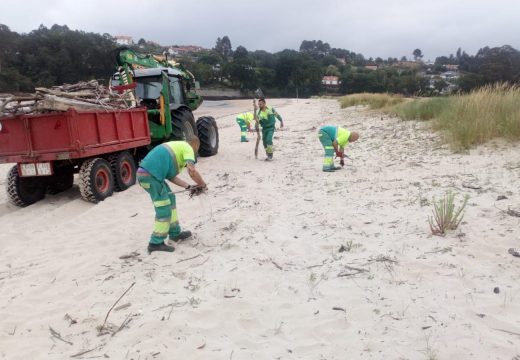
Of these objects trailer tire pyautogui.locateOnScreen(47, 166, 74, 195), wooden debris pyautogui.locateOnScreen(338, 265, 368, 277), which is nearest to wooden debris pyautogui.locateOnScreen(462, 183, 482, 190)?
wooden debris pyautogui.locateOnScreen(338, 265, 368, 277)

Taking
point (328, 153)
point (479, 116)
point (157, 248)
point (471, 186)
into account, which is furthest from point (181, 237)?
point (479, 116)

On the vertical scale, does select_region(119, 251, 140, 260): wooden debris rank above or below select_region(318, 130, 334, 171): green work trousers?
below

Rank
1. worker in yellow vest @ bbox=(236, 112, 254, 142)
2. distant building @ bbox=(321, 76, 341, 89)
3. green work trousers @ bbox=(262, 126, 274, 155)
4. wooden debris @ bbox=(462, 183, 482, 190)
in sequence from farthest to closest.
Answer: distant building @ bbox=(321, 76, 341, 89) < worker in yellow vest @ bbox=(236, 112, 254, 142) < green work trousers @ bbox=(262, 126, 274, 155) < wooden debris @ bbox=(462, 183, 482, 190)

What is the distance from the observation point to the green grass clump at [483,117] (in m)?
7.84

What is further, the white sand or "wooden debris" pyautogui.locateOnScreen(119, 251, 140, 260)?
"wooden debris" pyautogui.locateOnScreen(119, 251, 140, 260)

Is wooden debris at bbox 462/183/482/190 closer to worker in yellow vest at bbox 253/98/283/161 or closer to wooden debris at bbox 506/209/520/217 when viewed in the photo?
wooden debris at bbox 506/209/520/217

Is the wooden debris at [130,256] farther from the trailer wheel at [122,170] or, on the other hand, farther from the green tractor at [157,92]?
the green tractor at [157,92]

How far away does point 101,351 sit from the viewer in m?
3.08

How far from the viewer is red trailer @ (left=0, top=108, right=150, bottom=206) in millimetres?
6570

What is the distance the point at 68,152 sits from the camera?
655 cm

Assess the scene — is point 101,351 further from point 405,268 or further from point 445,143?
point 445,143

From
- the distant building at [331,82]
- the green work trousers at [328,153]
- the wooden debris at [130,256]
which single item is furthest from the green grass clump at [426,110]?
the distant building at [331,82]

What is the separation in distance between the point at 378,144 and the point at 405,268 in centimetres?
698

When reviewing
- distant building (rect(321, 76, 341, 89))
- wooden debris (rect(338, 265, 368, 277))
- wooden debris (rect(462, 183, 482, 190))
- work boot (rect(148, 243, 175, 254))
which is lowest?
wooden debris (rect(338, 265, 368, 277))
